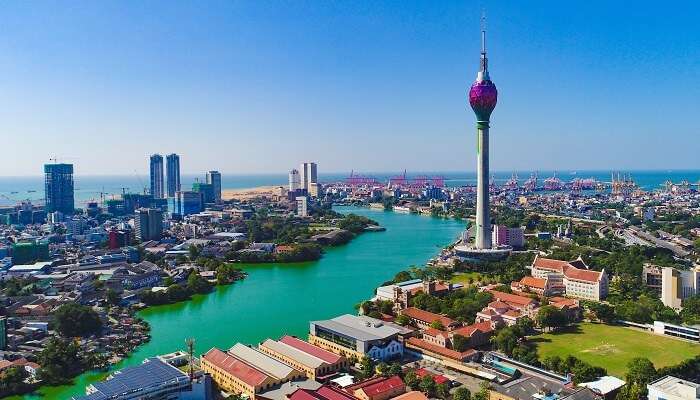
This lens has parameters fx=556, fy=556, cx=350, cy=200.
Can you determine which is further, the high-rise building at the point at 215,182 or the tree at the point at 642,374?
the high-rise building at the point at 215,182

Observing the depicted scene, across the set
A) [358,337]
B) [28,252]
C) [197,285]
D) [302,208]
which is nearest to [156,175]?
[302,208]

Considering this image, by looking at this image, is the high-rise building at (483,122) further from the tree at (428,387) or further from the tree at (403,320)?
the tree at (428,387)

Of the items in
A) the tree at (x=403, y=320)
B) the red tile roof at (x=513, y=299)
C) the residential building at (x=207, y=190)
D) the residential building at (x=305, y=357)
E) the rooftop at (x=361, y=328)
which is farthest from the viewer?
the residential building at (x=207, y=190)

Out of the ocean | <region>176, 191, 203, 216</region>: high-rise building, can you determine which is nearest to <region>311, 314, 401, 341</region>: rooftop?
<region>176, 191, 203, 216</region>: high-rise building

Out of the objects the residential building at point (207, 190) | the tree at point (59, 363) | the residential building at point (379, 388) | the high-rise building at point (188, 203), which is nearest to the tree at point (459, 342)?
the residential building at point (379, 388)

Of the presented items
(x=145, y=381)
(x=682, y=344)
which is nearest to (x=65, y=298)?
(x=145, y=381)

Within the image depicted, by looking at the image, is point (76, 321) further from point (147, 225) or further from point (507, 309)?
point (147, 225)

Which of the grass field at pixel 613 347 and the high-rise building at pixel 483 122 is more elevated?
the high-rise building at pixel 483 122
